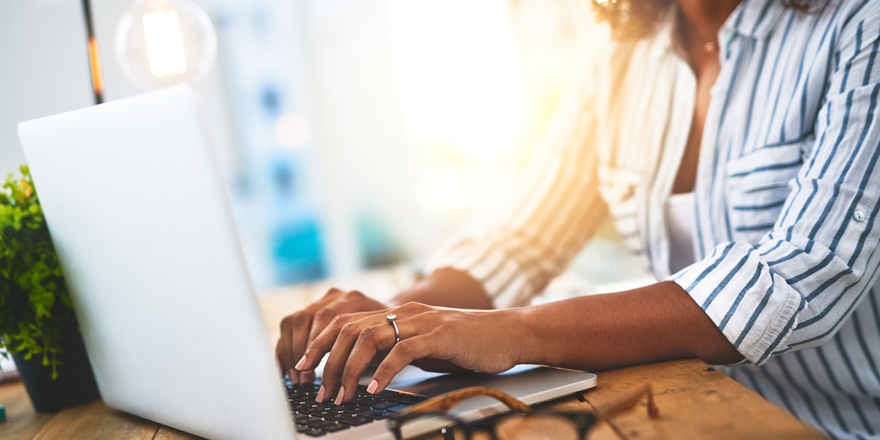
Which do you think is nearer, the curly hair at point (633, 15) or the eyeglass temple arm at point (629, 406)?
the eyeglass temple arm at point (629, 406)

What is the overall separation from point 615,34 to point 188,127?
102 centimetres

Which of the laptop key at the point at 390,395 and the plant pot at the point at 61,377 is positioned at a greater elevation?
the laptop key at the point at 390,395

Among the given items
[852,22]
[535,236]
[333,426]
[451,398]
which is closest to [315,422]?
[333,426]

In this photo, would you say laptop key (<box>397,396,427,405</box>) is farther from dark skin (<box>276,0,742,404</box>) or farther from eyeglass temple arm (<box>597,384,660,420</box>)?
eyeglass temple arm (<box>597,384,660,420</box>)

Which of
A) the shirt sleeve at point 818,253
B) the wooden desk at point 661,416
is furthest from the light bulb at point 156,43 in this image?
the shirt sleeve at point 818,253

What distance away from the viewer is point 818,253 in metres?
0.57

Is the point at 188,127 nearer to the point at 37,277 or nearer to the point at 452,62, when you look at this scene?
the point at 37,277

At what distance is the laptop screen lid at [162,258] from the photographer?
378 mm

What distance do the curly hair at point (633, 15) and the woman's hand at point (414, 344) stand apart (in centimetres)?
83

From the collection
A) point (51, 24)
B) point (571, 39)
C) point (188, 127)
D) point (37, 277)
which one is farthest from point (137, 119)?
point (571, 39)

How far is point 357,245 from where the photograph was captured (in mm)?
5695

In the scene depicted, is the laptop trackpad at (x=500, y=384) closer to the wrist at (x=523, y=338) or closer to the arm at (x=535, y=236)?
the wrist at (x=523, y=338)

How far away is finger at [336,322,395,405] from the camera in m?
0.50

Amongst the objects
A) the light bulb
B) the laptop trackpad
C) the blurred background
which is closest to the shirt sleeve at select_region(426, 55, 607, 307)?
the laptop trackpad
